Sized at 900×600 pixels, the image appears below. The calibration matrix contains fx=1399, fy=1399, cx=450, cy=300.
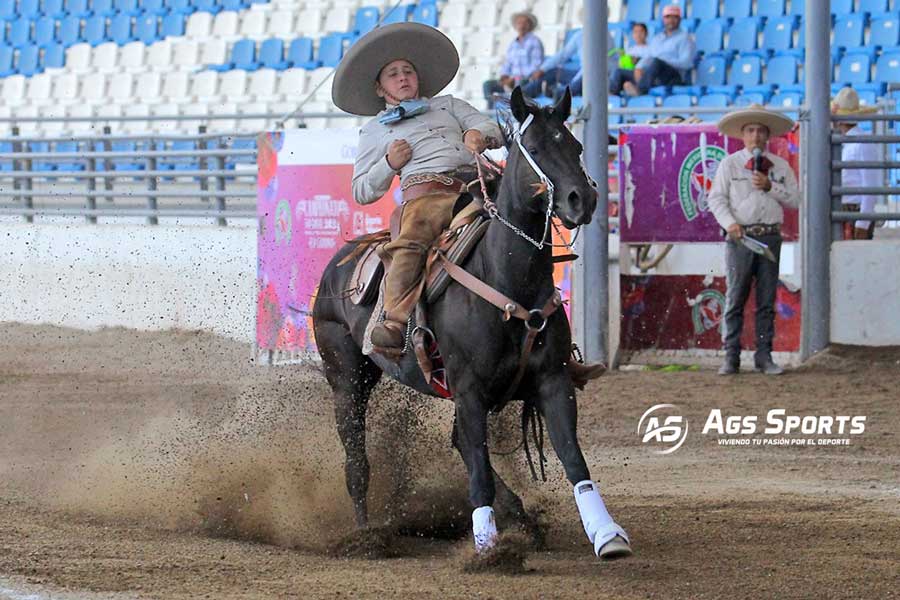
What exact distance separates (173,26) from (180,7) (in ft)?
1.54

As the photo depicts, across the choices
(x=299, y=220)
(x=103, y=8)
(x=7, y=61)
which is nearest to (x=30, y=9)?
(x=7, y=61)

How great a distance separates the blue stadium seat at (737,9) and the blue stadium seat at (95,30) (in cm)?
1187

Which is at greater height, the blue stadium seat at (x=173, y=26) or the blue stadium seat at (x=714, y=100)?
the blue stadium seat at (x=173, y=26)

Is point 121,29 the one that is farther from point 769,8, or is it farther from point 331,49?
point 769,8

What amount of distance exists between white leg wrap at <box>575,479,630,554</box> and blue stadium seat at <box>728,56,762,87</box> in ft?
43.1

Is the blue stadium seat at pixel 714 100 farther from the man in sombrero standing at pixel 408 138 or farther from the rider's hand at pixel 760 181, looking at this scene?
the man in sombrero standing at pixel 408 138

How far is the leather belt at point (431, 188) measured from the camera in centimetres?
666

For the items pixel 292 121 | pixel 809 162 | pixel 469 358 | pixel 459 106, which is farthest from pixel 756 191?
pixel 292 121

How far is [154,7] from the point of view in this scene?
83.4 feet

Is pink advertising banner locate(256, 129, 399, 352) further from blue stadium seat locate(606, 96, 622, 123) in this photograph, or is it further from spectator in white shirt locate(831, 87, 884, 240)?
blue stadium seat locate(606, 96, 622, 123)

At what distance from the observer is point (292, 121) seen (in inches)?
786

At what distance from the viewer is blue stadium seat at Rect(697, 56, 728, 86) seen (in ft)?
59.5

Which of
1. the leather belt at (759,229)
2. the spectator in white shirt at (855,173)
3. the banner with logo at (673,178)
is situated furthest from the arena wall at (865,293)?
the leather belt at (759,229)

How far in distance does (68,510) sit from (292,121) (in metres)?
13.0
